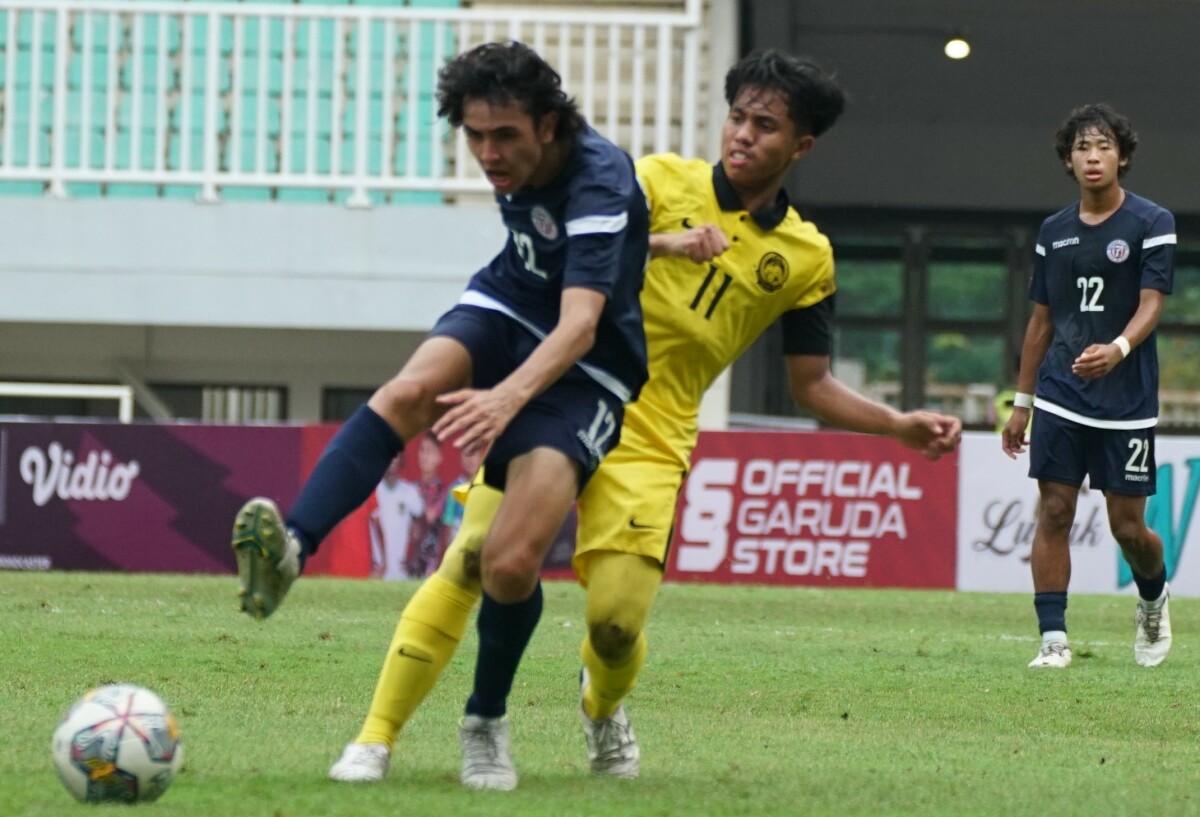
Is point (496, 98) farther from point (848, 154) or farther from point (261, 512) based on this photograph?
point (848, 154)

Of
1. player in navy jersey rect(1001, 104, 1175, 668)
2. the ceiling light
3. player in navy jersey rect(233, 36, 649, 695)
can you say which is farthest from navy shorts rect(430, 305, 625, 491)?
the ceiling light

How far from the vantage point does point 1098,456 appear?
8.65 m

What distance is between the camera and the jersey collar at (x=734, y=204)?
18.6ft

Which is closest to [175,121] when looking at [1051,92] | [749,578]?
[749,578]

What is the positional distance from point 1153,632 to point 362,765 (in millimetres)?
4800

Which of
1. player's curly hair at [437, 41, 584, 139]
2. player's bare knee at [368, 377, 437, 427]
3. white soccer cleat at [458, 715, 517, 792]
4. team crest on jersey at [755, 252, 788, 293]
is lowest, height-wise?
white soccer cleat at [458, 715, 517, 792]

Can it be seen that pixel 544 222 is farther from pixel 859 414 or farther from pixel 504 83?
pixel 859 414

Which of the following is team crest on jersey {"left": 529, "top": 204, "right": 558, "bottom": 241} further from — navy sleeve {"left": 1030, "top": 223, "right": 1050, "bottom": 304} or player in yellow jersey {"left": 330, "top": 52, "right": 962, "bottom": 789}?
navy sleeve {"left": 1030, "top": 223, "right": 1050, "bottom": 304}

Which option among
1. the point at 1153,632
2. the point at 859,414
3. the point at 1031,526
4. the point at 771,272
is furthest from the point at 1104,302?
the point at 1031,526

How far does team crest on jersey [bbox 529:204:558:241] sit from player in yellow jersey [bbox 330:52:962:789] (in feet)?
0.90

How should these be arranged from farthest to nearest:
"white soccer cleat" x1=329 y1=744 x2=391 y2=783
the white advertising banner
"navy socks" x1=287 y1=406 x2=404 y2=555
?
the white advertising banner
"white soccer cleat" x1=329 y1=744 x2=391 y2=783
"navy socks" x1=287 y1=406 x2=404 y2=555

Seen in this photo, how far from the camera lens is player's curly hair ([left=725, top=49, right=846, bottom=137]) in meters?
5.52

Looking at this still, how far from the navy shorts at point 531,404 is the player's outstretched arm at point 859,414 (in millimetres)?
863

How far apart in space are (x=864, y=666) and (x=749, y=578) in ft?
20.2
